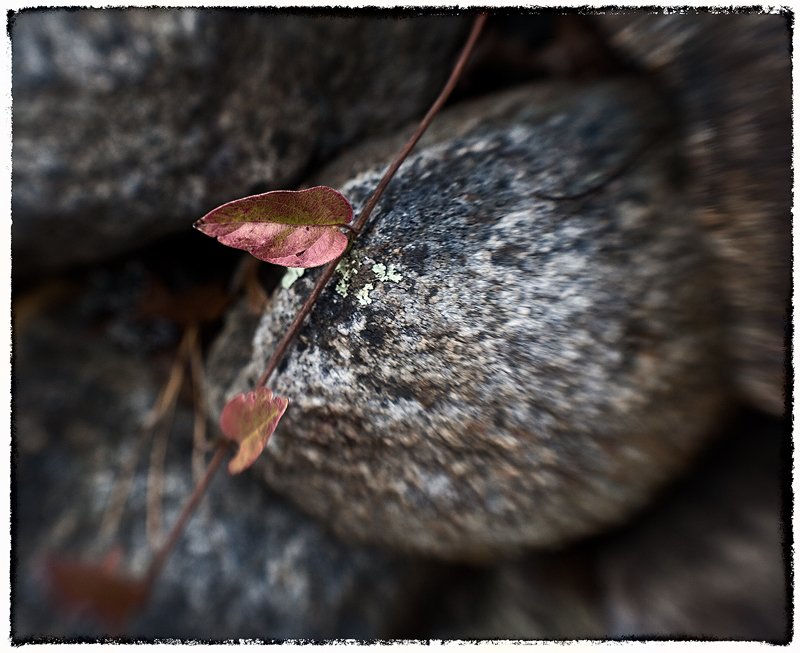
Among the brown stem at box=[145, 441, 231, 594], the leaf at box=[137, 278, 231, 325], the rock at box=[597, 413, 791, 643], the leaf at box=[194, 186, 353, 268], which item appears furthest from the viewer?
the leaf at box=[137, 278, 231, 325]

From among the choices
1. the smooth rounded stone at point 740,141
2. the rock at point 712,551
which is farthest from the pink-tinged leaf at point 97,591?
the smooth rounded stone at point 740,141

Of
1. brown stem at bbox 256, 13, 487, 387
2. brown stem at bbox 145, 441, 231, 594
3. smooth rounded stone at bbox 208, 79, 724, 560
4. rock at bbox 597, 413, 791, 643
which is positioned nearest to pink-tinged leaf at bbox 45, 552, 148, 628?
brown stem at bbox 145, 441, 231, 594

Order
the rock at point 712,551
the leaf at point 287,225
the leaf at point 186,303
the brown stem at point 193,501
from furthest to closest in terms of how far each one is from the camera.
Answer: the leaf at point 186,303, the rock at point 712,551, the brown stem at point 193,501, the leaf at point 287,225

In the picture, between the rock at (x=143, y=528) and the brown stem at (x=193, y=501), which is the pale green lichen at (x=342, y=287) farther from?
the rock at (x=143, y=528)

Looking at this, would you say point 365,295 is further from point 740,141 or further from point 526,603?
point 526,603

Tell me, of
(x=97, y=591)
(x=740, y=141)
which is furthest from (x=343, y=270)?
(x=97, y=591)

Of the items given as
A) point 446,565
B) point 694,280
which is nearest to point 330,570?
point 446,565

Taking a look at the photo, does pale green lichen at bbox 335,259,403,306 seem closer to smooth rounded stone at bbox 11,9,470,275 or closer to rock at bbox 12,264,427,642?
smooth rounded stone at bbox 11,9,470,275
